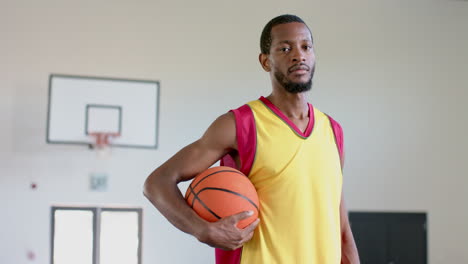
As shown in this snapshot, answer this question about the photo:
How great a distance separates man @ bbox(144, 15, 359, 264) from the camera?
135cm

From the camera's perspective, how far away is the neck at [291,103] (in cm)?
152

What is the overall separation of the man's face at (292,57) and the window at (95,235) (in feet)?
10.6

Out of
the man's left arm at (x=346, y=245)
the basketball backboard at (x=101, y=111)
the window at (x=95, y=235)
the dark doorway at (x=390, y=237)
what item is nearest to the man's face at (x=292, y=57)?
the man's left arm at (x=346, y=245)

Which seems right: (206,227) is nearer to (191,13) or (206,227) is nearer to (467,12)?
(191,13)

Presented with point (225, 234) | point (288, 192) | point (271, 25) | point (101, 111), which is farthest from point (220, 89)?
point (225, 234)

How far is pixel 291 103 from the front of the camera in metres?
1.52

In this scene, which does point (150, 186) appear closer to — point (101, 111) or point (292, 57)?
point (292, 57)

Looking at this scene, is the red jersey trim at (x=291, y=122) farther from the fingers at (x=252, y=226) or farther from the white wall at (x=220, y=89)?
the white wall at (x=220, y=89)

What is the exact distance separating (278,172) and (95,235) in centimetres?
333

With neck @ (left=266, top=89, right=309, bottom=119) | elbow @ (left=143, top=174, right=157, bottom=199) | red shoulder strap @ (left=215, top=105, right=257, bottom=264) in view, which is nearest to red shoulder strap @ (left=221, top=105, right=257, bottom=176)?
red shoulder strap @ (left=215, top=105, right=257, bottom=264)

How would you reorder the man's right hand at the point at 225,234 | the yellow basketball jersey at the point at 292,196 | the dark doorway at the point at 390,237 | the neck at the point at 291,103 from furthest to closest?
the dark doorway at the point at 390,237 < the neck at the point at 291,103 < the yellow basketball jersey at the point at 292,196 < the man's right hand at the point at 225,234

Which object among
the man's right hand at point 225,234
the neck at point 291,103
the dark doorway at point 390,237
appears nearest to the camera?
the man's right hand at point 225,234

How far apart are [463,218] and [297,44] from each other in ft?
13.3

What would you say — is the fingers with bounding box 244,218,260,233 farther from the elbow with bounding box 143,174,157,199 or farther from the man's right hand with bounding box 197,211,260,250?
the elbow with bounding box 143,174,157,199
